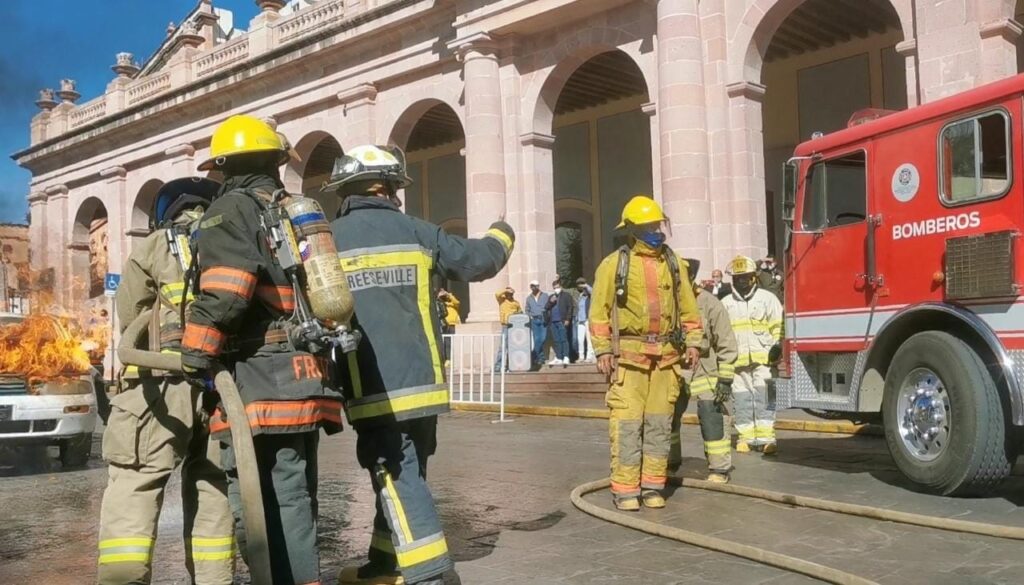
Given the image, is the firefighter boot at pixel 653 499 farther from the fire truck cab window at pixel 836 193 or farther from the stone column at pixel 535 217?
the stone column at pixel 535 217

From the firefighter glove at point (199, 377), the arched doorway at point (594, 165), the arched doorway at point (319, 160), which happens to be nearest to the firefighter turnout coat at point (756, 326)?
the firefighter glove at point (199, 377)

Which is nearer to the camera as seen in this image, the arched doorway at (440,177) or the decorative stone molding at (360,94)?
the decorative stone molding at (360,94)

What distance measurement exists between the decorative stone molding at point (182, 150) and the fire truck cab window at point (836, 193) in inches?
896

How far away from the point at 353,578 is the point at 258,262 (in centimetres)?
168

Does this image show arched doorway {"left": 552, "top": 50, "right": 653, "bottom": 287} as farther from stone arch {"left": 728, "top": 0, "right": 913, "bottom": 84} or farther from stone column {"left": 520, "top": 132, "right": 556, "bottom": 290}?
stone arch {"left": 728, "top": 0, "right": 913, "bottom": 84}

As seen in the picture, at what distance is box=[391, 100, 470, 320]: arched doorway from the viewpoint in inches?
1070

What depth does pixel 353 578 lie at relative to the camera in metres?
4.49

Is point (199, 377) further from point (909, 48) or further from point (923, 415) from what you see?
point (909, 48)

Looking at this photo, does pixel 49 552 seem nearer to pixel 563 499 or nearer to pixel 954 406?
pixel 563 499

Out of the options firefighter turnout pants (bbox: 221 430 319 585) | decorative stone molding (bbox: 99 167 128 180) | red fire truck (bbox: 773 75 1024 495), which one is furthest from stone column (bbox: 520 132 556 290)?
decorative stone molding (bbox: 99 167 128 180)

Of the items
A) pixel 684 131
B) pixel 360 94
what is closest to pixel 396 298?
pixel 684 131

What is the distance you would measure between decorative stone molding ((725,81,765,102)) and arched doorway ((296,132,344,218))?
1127 cm

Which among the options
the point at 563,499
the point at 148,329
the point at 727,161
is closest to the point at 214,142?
Answer: the point at 148,329

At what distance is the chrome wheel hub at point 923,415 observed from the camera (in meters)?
6.51
